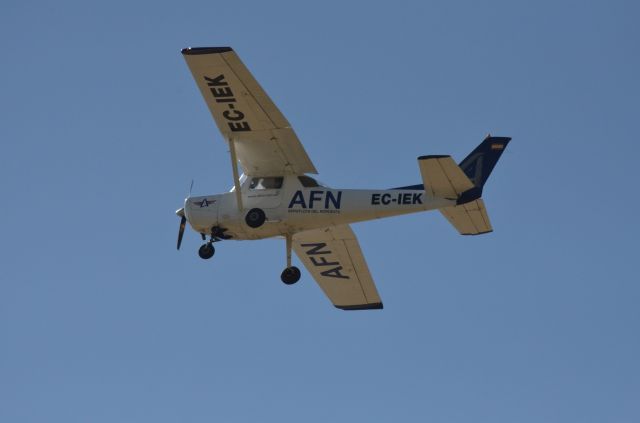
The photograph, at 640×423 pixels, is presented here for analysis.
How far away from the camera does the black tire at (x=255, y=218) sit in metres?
26.2

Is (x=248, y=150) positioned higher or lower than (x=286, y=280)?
higher

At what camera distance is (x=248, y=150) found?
85.8 ft

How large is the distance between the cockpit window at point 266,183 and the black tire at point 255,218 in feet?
1.71

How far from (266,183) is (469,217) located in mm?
3857

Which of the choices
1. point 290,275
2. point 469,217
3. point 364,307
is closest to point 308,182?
point 290,275

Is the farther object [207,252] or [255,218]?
[207,252]

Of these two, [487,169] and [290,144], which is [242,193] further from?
[487,169]

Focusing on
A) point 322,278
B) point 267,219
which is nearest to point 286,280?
point 267,219

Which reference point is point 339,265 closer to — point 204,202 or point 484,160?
point 204,202

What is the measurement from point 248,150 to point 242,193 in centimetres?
94

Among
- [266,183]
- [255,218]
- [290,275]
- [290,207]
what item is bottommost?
[290,275]

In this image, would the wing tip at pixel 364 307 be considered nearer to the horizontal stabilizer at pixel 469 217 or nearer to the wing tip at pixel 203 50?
the horizontal stabilizer at pixel 469 217

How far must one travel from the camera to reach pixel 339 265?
95.0ft

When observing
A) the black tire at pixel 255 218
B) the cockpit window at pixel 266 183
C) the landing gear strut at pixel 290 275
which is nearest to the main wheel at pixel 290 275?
the landing gear strut at pixel 290 275
